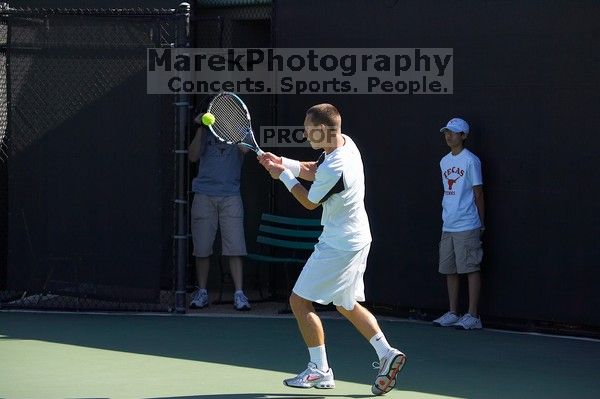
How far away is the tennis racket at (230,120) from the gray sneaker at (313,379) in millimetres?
1605

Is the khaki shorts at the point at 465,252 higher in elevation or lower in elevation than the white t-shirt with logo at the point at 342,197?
lower

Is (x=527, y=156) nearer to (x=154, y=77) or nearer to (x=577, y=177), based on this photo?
(x=577, y=177)

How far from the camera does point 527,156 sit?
10.0 m

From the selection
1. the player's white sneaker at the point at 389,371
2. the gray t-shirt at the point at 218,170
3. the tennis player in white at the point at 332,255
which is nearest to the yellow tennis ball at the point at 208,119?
the tennis player in white at the point at 332,255

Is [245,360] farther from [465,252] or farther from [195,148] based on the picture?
[195,148]

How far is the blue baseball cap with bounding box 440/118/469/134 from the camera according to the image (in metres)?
10.2

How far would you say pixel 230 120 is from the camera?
8.44 m

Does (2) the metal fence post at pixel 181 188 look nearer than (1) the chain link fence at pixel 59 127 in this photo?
Yes

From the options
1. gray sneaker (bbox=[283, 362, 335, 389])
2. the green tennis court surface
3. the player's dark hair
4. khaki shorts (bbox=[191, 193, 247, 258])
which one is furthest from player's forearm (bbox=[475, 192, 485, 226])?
gray sneaker (bbox=[283, 362, 335, 389])

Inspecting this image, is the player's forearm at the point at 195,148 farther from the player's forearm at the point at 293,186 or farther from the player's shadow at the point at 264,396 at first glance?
the player's shadow at the point at 264,396

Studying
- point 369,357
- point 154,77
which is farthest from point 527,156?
point 154,77

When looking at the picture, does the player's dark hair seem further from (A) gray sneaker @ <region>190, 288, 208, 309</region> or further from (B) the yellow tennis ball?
(A) gray sneaker @ <region>190, 288, 208, 309</region>

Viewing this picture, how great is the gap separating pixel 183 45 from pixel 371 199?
222 cm

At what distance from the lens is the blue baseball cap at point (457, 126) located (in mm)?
10156
